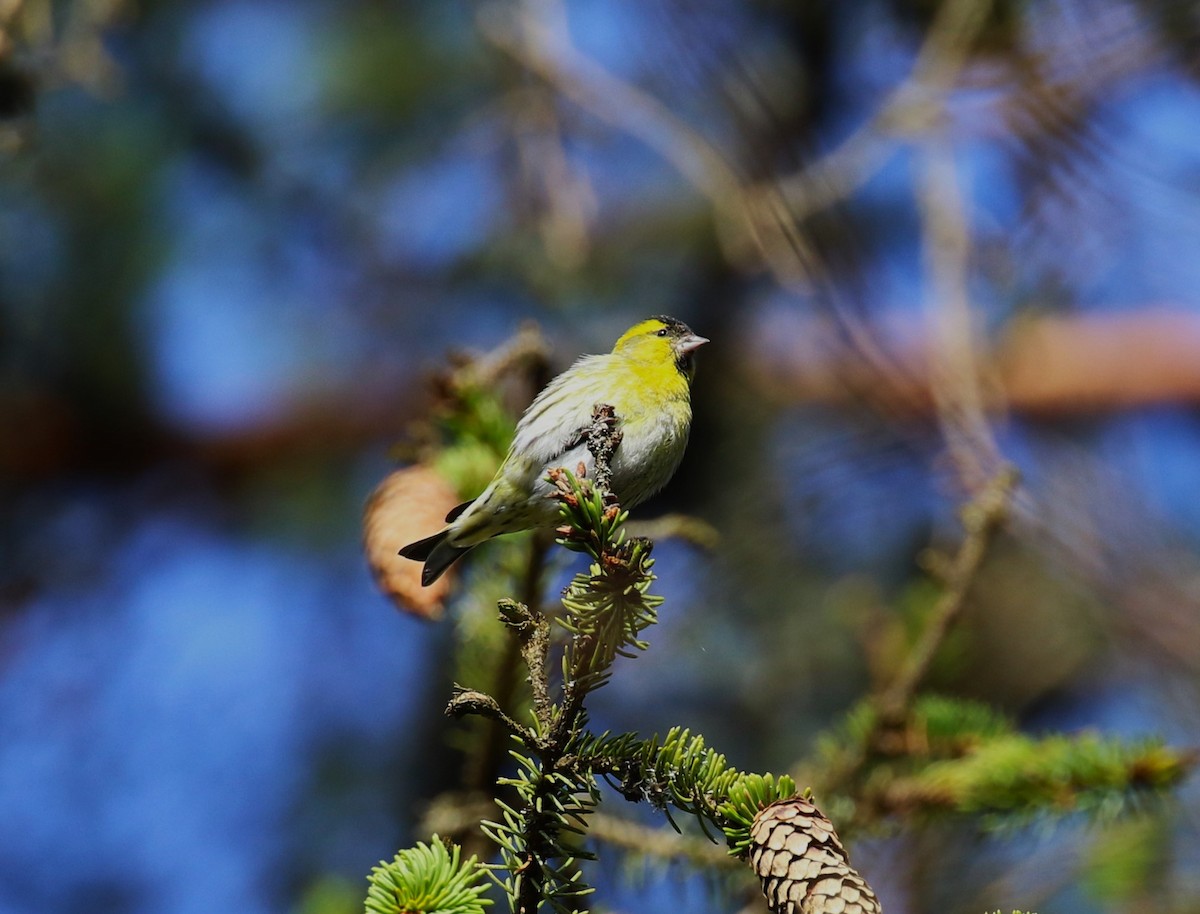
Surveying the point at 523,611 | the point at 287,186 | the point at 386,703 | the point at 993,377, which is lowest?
the point at 523,611

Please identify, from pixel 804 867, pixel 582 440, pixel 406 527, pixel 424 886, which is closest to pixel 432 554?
pixel 406 527

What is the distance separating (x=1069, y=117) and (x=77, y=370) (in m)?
2.94

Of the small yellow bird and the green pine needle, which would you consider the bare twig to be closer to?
the small yellow bird

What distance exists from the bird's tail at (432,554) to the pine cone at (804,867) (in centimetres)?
63

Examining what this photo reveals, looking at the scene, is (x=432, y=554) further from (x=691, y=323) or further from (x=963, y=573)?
(x=691, y=323)

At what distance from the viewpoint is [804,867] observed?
0.86m

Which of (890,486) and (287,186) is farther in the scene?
(287,186)

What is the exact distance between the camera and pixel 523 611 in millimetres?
920

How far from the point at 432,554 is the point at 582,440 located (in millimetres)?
320

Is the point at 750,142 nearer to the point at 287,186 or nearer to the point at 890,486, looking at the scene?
the point at 890,486

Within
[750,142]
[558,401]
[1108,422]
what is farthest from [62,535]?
[1108,422]

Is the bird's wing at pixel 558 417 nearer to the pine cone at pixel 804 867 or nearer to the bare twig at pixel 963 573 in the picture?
the bare twig at pixel 963 573

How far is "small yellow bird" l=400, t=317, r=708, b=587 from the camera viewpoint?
1.56 m

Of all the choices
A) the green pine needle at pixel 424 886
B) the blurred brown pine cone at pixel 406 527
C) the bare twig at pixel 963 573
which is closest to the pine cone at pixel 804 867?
the green pine needle at pixel 424 886
